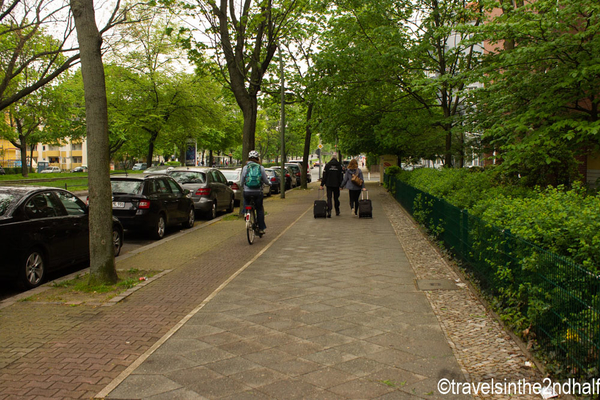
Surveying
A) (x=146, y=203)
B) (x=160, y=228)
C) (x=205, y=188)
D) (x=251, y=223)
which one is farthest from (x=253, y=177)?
(x=205, y=188)

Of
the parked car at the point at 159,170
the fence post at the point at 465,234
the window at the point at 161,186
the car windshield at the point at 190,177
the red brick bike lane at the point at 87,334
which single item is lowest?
the red brick bike lane at the point at 87,334

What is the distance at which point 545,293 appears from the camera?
4.06 meters

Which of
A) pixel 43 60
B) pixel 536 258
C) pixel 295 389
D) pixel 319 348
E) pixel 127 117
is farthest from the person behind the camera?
pixel 127 117

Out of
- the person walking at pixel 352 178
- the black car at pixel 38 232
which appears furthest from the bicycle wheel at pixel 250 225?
the person walking at pixel 352 178

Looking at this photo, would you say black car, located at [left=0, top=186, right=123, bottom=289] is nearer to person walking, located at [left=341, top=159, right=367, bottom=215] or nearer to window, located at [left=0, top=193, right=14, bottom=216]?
window, located at [left=0, top=193, right=14, bottom=216]

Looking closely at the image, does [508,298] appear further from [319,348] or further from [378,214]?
[378,214]

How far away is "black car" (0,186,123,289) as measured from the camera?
673cm

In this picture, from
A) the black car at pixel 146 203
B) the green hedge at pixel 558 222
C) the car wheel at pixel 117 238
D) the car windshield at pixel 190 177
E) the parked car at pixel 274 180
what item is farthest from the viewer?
the parked car at pixel 274 180

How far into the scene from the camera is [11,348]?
4.66 metres

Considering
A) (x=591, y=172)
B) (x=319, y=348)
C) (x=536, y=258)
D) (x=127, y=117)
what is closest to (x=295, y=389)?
(x=319, y=348)

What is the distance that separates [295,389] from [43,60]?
2011 cm

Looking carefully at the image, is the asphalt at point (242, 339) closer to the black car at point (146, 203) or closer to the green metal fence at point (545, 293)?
the green metal fence at point (545, 293)

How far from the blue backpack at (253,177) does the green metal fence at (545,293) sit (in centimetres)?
533

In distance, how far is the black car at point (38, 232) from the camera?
673 cm
